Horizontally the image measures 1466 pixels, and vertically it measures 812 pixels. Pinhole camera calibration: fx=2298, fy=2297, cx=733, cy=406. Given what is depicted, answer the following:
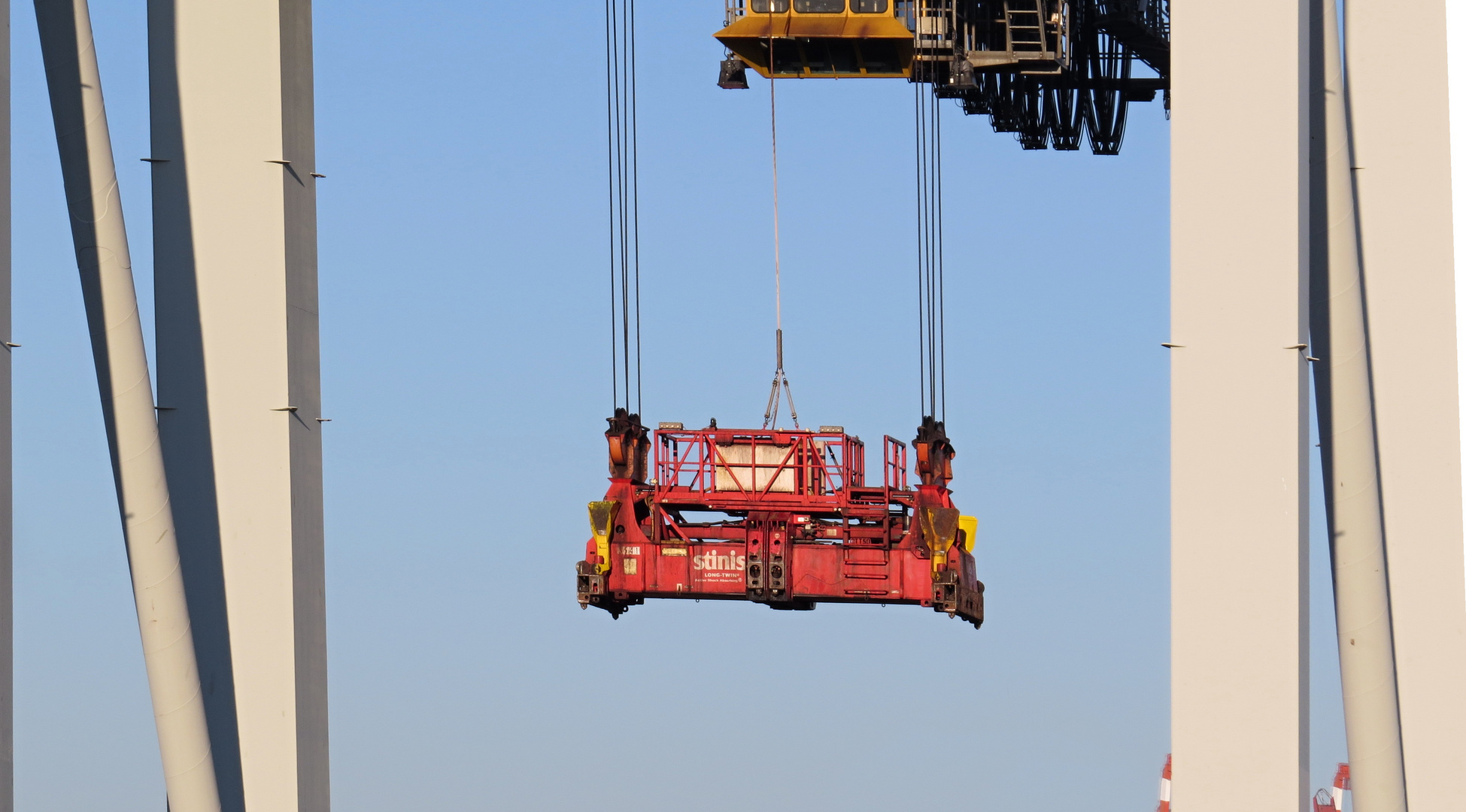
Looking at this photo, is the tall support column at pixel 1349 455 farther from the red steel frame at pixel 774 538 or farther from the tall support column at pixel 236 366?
the red steel frame at pixel 774 538

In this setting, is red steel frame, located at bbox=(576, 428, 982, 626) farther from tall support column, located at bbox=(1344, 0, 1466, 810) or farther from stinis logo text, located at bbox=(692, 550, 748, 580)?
tall support column, located at bbox=(1344, 0, 1466, 810)

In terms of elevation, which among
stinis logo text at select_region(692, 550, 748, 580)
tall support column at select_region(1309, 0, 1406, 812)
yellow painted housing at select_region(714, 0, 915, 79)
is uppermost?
yellow painted housing at select_region(714, 0, 915, 79)

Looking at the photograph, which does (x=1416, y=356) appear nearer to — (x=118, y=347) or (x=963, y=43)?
(x=118, y=347)

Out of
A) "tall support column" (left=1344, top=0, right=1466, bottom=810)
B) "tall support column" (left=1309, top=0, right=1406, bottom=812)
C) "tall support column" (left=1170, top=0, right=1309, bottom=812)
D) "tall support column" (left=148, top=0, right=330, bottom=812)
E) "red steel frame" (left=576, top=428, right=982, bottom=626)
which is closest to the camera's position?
"tall support column" (left=1170, top=0, right=1309, bottom=812)

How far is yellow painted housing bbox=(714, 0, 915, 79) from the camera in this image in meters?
28.6

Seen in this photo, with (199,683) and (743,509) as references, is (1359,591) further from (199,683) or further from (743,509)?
(743,509)

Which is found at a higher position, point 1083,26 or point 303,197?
point 1083,26

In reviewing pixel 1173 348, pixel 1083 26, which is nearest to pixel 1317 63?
pixel 1173 348

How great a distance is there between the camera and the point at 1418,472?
13.7m

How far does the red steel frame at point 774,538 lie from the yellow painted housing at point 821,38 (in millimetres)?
5416

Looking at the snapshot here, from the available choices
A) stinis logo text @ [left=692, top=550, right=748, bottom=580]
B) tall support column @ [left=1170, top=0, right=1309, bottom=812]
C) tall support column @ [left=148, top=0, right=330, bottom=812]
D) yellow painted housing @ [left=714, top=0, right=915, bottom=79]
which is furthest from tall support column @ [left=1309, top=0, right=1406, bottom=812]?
yellow painted housing @ [left=714, top=0, right=915, bottom=79]

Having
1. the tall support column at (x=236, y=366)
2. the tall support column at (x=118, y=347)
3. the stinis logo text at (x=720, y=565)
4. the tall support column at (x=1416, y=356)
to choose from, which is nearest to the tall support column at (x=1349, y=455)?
the tall support column at (x=1416, y=356)

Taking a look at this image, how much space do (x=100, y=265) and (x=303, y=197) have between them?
80.6 inches

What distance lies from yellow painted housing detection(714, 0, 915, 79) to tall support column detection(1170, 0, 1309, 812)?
16437 millimetres
